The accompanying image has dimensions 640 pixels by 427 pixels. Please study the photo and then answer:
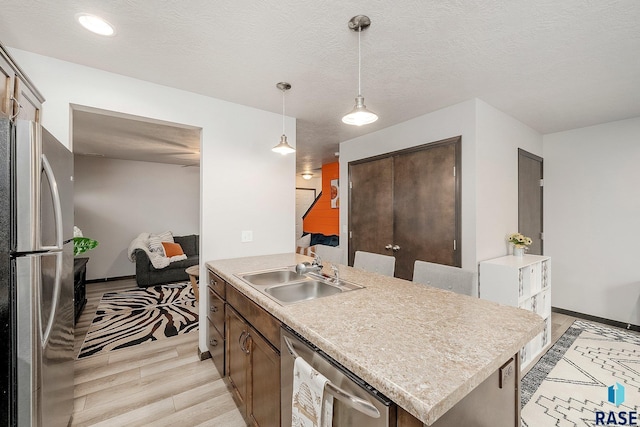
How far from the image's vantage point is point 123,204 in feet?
18.6

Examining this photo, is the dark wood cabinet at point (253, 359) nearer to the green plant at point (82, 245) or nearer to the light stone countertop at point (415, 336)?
the light stone countertop at point (415, 336)

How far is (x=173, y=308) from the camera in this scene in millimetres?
3938

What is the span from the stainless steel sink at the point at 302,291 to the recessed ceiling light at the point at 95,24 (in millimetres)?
1956

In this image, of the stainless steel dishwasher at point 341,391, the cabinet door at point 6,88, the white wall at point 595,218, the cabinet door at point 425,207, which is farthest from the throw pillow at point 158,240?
the white wall at point 595,218

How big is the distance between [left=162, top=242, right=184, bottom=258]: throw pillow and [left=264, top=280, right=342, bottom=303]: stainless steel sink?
4.40 m

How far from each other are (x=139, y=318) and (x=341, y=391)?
371 cm

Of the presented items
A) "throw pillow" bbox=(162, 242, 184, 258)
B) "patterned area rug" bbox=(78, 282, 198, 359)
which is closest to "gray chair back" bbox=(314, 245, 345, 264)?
"patterned area rug" bbox=(78, 282, 198, 359)

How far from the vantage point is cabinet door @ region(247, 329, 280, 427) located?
1.36m

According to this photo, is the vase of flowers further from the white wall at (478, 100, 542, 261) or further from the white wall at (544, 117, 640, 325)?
the white wall at (544, 117, 640, 325)

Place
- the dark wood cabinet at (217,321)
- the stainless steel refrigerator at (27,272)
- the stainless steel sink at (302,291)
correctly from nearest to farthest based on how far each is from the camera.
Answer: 1. the stainless steel refrigerator at (27,272)
2. the stainless steel sink at (302,291)
3. the dark wood cabinet at (217,321)

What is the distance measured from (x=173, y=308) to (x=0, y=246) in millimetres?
3177

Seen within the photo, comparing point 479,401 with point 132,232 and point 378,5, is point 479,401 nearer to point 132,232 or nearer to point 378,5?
point 378,5

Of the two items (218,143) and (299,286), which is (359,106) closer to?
(299,286)

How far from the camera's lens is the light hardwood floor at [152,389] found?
73.1 inches
